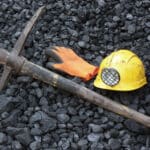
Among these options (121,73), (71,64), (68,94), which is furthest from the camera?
(71,64)

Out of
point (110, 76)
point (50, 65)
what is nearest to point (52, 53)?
point (50, 65)

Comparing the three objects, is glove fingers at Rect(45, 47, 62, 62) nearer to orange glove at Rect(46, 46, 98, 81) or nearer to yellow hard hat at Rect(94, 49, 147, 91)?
orange glove at Rect(46, 46, 98, 81)

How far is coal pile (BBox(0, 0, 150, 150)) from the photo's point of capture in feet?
11.3

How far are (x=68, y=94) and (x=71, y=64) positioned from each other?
256mm

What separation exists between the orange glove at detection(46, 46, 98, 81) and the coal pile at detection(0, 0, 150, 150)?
6 centimetres

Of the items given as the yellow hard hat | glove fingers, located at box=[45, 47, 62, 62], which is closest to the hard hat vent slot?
the yellow hard hat

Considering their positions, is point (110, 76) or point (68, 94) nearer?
point (110, 76)

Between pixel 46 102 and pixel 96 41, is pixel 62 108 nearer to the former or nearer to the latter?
pixel 46 102

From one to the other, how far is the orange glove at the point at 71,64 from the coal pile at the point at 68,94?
6 centimetres

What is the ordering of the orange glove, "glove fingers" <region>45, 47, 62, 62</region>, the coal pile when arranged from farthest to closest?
"glove fingers" <region>45, 47, 62, 62</region>, the orange glove, the coal pile

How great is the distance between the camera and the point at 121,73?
359 cm

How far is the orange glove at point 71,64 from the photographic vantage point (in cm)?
379

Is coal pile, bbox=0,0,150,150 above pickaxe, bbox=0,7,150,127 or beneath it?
beneath

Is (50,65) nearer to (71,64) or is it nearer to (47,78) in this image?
(71,64)
